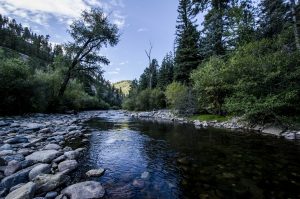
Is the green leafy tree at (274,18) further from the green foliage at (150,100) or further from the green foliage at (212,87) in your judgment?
the green foliage at (150,100)

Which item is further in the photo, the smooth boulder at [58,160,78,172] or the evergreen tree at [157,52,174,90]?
the evergreen tree at [157,52,174,90]

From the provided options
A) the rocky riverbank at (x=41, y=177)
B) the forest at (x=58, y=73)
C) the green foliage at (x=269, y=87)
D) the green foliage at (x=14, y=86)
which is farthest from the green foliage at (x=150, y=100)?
the rocky riverbank at (x=41, y=177)

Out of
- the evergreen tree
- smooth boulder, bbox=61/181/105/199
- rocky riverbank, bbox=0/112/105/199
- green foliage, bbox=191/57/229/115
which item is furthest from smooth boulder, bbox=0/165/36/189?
the evergreen tree

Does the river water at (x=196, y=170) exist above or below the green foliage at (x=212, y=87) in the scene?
below

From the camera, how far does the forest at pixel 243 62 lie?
11.2 metres

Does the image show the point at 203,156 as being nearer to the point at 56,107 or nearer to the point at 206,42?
the point at 56,107

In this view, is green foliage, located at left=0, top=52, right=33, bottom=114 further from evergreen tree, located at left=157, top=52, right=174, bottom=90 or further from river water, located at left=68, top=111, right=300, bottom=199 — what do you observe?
evergreen tree, located at left=157, top=52, right=174, bottom=90

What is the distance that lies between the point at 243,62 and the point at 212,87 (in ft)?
13.6

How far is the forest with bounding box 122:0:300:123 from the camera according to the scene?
11219 millimetres

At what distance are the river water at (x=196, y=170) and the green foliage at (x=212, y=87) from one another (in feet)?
32.3

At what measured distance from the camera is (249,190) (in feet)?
11.9

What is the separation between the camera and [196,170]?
4.69m

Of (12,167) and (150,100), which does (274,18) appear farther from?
(150,100)

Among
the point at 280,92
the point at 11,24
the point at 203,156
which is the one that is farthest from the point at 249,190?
the point at 11,24
